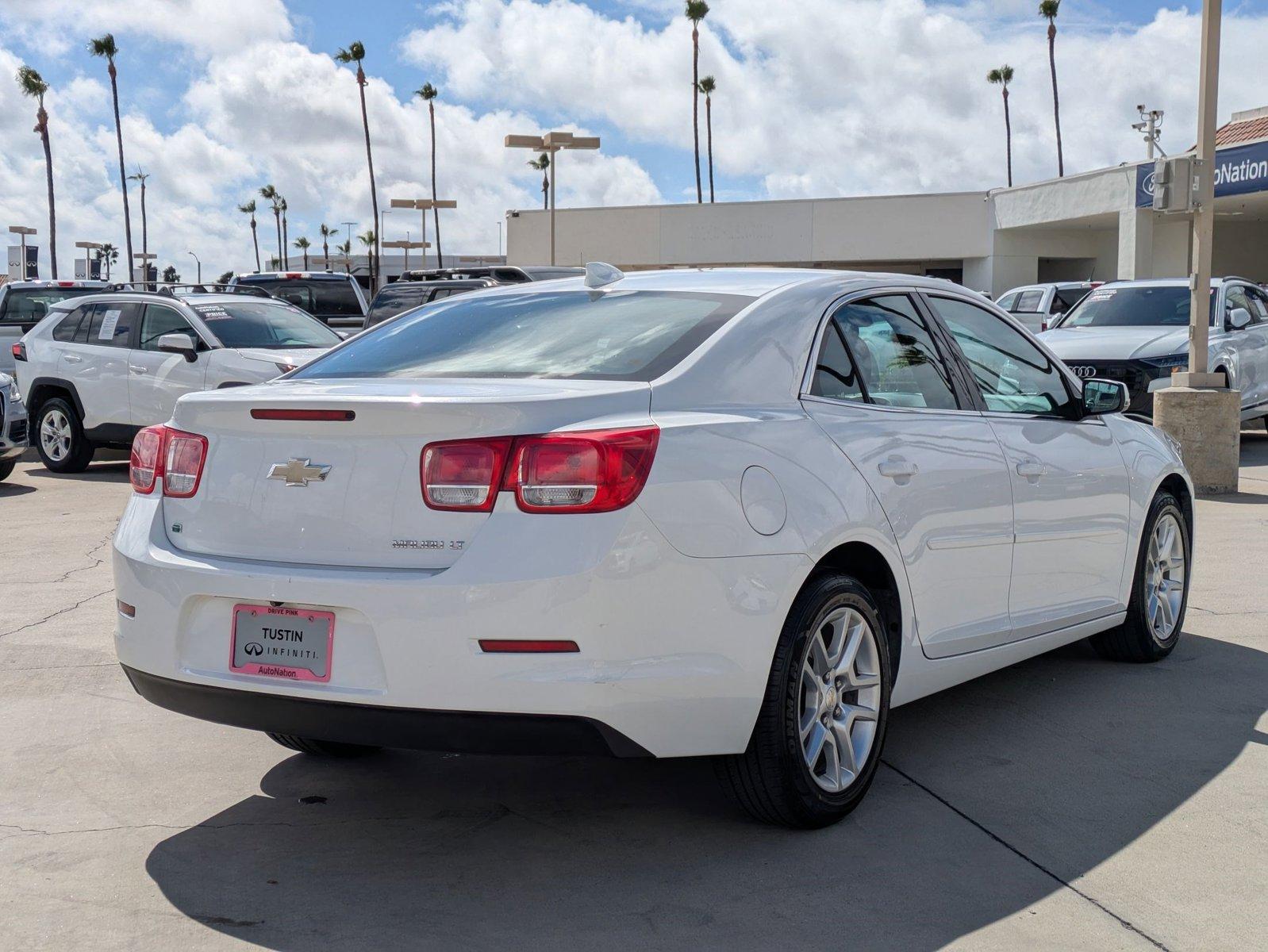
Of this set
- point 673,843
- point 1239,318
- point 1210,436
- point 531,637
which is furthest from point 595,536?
point 1239,318

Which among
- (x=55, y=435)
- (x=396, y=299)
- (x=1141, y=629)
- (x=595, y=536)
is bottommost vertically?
(x=1141, y=629)

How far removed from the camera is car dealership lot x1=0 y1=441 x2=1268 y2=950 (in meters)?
3.55

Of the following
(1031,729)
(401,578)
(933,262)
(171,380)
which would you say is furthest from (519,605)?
(933,262)

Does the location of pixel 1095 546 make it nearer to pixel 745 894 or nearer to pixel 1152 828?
pixel 1152 828

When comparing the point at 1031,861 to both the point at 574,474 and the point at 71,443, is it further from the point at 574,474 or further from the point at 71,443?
the point at 71,443

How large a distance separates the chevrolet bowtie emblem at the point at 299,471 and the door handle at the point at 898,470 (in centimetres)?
167

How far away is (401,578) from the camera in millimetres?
3582

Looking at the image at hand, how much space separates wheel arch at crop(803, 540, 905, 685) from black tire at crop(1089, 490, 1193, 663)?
1975mm

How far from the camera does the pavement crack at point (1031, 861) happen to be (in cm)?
350

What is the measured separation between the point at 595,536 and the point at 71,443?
12.6 metres

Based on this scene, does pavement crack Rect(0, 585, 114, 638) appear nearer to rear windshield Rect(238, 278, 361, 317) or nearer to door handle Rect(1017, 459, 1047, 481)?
door handle Rect(1017, 459, 1047, 481)

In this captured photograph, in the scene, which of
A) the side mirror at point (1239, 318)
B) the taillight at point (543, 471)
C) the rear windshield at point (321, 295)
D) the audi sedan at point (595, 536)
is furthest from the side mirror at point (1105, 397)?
the rear windshield at point (321, 295)

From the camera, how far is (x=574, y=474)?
3.55 metres

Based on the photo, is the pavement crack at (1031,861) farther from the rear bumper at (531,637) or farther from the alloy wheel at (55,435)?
the alloy wheel at (55,435)
